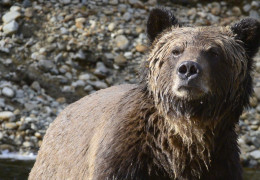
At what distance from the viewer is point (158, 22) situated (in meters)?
6.22

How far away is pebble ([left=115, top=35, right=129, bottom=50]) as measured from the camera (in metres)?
13.5

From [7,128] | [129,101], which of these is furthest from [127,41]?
[129,101]

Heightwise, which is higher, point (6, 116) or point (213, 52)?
point (213, 52)

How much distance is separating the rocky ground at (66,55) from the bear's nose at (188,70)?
597 cm

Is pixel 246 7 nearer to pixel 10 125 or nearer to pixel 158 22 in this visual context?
pixel 10 125

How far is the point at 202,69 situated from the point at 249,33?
93 centimetres

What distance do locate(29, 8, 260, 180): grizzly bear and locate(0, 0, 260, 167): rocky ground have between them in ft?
17.1

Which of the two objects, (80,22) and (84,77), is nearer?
(84,77)

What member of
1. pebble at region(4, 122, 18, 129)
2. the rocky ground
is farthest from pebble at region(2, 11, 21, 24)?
pebble at region(4, 122, 18, 129)

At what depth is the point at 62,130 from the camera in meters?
7.17

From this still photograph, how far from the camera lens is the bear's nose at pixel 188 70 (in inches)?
210

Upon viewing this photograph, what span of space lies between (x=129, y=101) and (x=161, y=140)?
0.49 metres

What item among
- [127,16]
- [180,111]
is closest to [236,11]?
[127,16]

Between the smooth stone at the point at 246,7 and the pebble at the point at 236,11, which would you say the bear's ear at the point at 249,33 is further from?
the smooth stone at the point at 246,7
